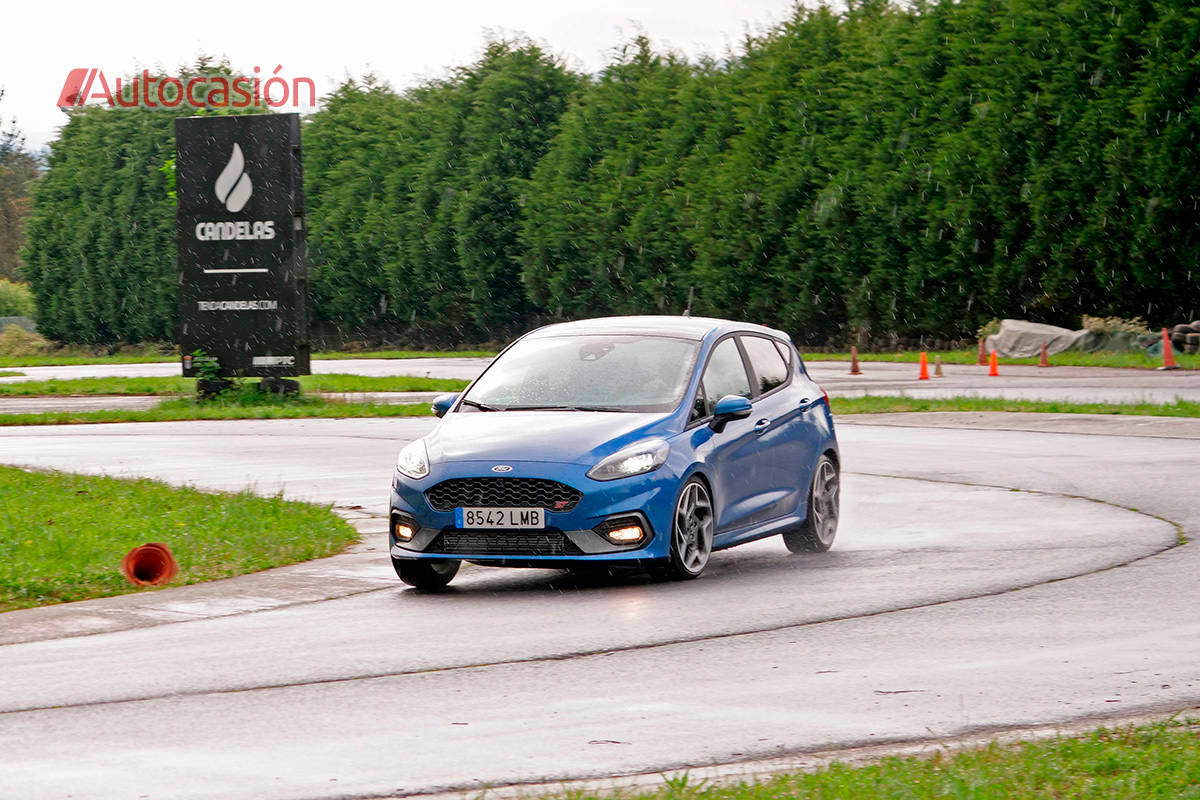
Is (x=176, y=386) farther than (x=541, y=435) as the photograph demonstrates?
Yes

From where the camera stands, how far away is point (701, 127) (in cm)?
5250

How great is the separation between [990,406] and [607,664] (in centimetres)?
1818

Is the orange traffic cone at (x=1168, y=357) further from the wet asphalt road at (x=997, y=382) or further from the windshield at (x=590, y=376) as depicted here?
the windshield at (x=590, y=376)

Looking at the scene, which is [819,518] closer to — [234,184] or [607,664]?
[607,664]

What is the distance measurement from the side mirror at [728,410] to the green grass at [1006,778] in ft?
16.6

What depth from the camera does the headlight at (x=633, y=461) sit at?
10.4 metres

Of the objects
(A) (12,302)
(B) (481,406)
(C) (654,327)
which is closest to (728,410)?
(C) (654,327)

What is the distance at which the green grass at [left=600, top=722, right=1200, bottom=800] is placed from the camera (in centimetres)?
555

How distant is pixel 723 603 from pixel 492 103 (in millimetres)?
53103

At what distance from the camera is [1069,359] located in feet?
127

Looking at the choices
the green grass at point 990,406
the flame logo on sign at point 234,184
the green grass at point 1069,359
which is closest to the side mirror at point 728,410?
the green grass at point 990,406

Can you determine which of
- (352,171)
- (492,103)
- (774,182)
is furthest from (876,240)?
(352,171)

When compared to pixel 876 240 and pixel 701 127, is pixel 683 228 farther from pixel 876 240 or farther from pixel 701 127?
pixel 876 240

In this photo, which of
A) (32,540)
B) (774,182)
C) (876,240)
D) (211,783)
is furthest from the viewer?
(774,182)
